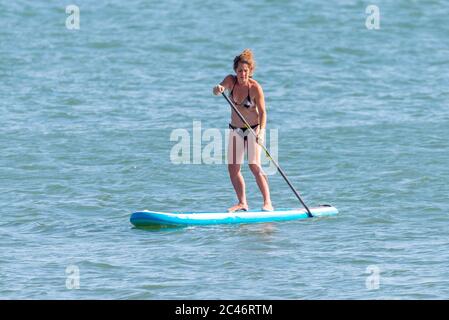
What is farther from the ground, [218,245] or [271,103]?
[271,103]

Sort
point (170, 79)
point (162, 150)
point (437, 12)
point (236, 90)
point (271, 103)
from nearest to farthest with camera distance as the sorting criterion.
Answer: point (236, 90) → point (162, 150) → point (271, 103) → point (170, 79) → point (437, 12)

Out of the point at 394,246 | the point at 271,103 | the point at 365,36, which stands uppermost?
the point at 365,36

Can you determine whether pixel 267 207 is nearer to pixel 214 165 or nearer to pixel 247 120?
pixel 247 120

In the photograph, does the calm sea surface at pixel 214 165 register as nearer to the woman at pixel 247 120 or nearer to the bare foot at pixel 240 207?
the bare foot at pixel 240 207

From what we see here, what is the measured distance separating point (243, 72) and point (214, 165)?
10.0 ft

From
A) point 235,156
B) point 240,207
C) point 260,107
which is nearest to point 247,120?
point 260,107

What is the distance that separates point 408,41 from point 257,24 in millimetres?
3073

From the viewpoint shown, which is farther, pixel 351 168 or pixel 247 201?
pixel 351 168

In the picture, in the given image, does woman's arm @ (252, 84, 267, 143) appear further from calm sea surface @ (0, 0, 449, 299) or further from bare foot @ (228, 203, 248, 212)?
calm sea surface @ (0, 0, 449, 299)

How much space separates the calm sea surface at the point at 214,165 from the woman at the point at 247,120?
483mm

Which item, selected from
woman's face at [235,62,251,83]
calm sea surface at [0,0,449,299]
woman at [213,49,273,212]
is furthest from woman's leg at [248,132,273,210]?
woman's face at [235,62,251,83]

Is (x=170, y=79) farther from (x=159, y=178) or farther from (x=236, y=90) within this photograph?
(x=236, y=90)

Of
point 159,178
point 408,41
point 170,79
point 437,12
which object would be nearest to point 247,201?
point 159,178

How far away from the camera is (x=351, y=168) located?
12.9m
